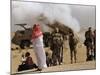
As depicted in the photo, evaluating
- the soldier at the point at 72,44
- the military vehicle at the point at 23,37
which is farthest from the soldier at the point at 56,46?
the military vehicle at the point at 23,37

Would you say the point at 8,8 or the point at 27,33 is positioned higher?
→ the point at 8,8

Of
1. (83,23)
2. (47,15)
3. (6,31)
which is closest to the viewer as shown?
(6,31)

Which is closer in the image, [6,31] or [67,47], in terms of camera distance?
[6,31]

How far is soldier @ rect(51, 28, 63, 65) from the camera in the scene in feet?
7.23

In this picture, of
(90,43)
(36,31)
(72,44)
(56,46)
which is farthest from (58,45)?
(90,43)

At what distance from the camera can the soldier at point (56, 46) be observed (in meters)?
2.21

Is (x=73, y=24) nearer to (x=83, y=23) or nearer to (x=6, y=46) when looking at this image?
(x=83, y=23)

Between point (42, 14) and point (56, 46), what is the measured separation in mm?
337

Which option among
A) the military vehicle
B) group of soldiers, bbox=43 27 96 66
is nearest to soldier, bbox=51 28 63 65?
group of soldiers, bbox=43 27 96 66

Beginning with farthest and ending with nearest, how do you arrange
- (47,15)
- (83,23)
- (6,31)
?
(83,23) → (47,15) → (6,31)

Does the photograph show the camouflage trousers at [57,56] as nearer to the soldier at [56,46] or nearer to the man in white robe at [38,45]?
the soldier at [56,46]

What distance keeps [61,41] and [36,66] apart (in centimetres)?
35

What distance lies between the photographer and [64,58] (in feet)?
7.37
